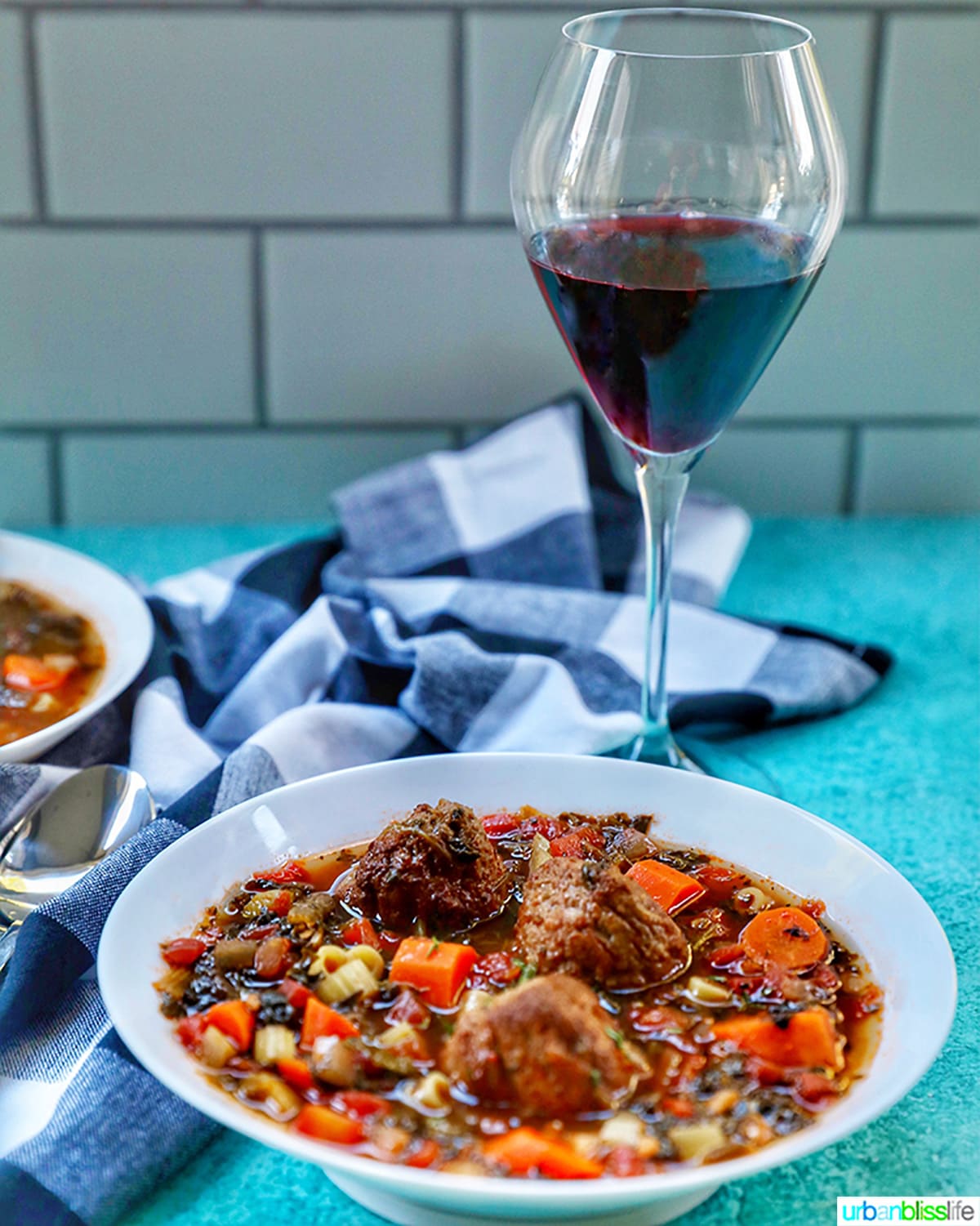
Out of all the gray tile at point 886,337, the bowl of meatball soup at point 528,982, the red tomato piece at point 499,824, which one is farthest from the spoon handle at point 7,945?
the gray tile at point 886,337

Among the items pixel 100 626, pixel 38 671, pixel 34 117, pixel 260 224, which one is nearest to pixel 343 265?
pixel 260 224

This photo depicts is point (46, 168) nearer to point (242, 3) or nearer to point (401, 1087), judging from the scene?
point (242, 3)

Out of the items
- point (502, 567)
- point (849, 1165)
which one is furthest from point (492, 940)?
point (502, 567)

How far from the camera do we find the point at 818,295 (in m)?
2.00

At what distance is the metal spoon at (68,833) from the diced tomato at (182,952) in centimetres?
21

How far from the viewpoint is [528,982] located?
0.91m

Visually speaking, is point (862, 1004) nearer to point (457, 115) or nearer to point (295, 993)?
point (295, 993)

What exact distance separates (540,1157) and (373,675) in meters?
0.77

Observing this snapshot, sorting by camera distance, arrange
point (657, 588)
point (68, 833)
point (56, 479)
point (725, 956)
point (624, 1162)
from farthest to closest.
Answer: point (56, 479)
point (657, 588)
point (68, 833)
point (725, 956)
point (624, 1162)

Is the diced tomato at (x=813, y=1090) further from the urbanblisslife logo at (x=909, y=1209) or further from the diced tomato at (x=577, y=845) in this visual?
the diced tomato at (x=577, y=845)

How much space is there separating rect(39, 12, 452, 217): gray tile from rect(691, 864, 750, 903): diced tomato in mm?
1107

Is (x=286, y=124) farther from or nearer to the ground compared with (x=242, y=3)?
nearer to the ground

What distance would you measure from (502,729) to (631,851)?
36cm

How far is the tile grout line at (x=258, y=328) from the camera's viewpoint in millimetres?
1947
